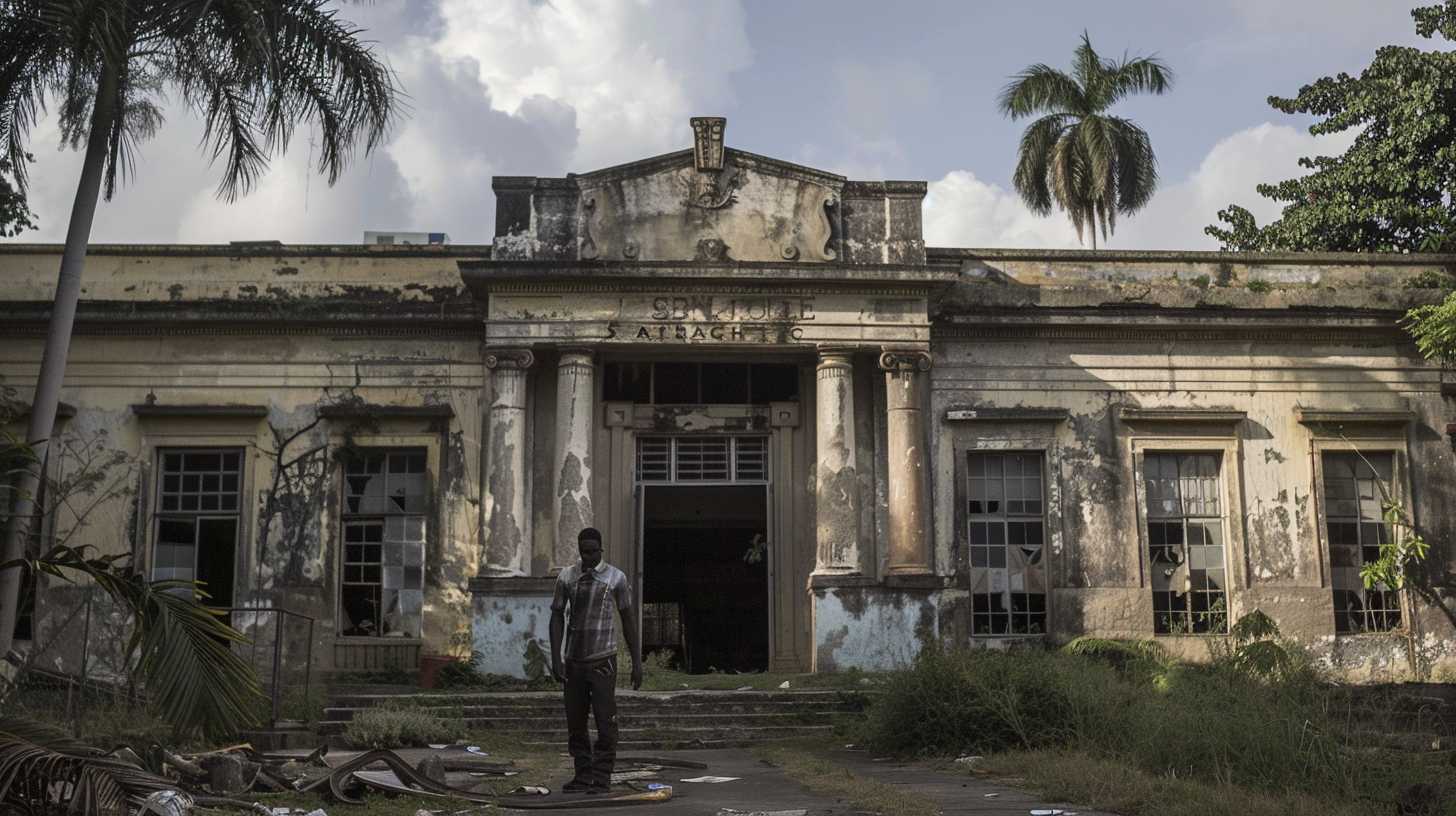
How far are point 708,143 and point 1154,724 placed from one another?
9489 mm

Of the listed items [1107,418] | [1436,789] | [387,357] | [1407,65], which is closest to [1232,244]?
[1407,65]

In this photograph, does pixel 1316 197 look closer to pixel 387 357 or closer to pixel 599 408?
pixel 599 408

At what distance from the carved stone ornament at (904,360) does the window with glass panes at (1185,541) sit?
3.04m

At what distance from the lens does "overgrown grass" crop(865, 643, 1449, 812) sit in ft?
24.9

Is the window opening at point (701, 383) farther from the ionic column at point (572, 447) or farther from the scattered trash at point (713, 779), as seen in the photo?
the scattered trash at point (713, 779)

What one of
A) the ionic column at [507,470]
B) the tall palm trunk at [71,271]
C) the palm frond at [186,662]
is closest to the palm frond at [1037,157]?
the ionic column at [507,470]

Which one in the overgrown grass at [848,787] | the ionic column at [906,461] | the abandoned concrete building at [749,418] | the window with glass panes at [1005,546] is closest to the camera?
the overgrown grass at [848,787]

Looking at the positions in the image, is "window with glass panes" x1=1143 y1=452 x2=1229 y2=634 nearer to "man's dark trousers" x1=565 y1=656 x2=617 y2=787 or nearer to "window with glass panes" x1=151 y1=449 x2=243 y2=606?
"man's dark trousers" x1=565 y1=656 x2=617 y2=787

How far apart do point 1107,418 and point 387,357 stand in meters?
8.33

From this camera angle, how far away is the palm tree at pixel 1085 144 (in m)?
24.9

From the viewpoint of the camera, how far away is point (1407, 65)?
20.9 m

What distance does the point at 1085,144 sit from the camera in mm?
24969

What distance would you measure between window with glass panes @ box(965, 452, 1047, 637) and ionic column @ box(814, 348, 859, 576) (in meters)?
1.70

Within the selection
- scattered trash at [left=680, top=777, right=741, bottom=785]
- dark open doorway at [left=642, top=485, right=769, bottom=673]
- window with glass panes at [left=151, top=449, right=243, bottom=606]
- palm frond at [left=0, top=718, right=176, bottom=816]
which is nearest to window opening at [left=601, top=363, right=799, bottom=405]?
dark open doorway at [left=642, top=485, right=769, bottom=673]
